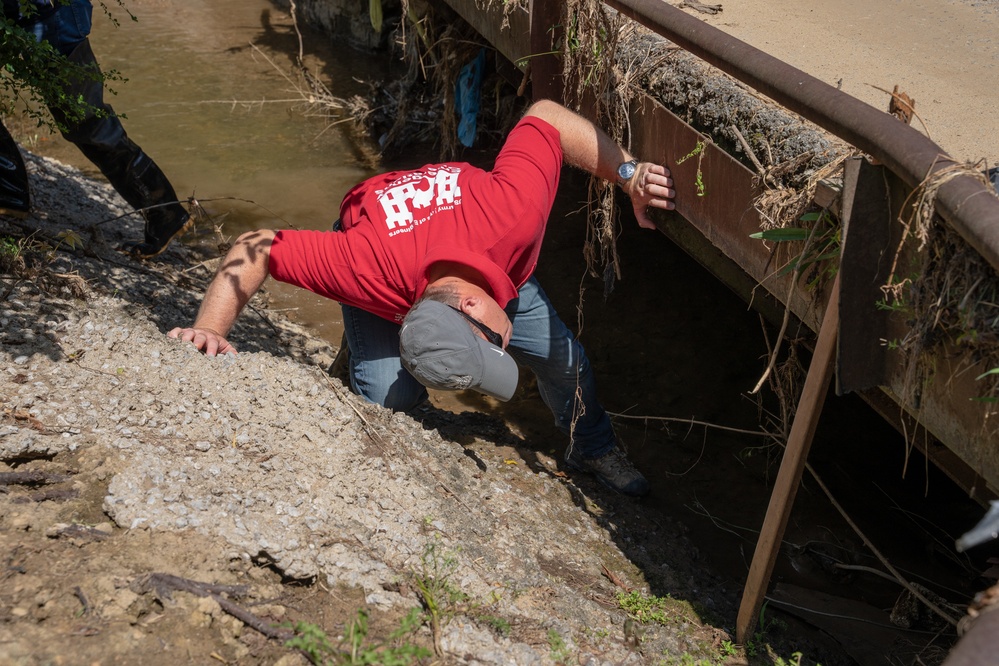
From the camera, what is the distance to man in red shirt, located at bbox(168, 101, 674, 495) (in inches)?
113

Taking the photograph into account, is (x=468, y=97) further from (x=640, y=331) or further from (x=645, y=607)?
(x=645, y=607)

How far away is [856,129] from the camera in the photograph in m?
2.14

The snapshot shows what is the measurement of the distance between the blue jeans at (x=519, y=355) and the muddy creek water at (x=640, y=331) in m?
0.36

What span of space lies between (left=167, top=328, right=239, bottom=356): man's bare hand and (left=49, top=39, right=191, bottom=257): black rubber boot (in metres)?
1.27

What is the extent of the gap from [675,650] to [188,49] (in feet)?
25.0

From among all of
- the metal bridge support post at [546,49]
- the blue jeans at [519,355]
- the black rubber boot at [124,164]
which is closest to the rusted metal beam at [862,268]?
the blue jeans at [519,355]

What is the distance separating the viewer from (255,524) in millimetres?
2441

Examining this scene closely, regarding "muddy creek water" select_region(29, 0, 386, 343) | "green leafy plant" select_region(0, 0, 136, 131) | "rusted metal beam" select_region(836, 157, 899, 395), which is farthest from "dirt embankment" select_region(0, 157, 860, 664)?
"muddy creek water" select_region(29, 0, 386, 343)

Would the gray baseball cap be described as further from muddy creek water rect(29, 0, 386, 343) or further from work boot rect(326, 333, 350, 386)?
muddy creek water rect(29, 0, 386, 343)

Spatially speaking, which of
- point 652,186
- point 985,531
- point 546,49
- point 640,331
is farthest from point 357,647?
point 640,331

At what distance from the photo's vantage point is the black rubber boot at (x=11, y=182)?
13.2 ft

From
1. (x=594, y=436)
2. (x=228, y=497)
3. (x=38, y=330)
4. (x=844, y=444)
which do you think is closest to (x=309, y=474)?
(x=228, y=497)

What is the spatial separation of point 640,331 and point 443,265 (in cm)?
245

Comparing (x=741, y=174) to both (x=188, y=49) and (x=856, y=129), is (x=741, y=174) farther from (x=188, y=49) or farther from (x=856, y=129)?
(x=188, y=49)
